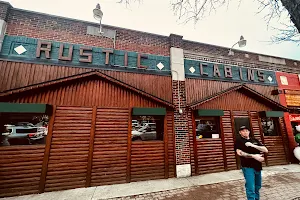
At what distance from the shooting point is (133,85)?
6.24 m

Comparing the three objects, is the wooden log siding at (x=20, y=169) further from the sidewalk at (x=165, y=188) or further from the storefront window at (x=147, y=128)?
the storefront window at (x=147, y=128)

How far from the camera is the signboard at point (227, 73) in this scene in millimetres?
7375

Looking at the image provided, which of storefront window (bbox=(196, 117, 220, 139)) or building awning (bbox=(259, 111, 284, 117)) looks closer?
storefront window (bbox=(196, 117, 220, 139))

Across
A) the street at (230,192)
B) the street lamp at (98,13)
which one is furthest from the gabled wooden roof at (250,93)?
the street lamp at (98,13)

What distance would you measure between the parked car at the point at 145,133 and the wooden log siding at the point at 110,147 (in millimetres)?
430

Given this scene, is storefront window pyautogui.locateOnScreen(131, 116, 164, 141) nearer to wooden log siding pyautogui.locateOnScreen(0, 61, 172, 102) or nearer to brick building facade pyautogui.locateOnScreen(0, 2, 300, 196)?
brick building facade pyautogui.locateOnScreen(0, 2, 300, 196)

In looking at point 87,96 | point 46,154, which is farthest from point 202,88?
point 46,154

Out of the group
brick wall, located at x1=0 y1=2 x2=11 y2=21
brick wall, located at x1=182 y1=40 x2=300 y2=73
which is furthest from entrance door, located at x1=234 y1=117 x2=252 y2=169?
brick wall, located at x1=0 y1=2 x2=11 y2=21

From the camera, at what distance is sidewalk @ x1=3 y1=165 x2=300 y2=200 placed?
434 centimetres

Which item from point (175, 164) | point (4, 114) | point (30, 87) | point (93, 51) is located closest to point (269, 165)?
point (175, 164)

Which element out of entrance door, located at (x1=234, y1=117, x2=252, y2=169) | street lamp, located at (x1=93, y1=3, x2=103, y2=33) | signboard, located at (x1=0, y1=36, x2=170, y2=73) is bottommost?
entrance door, located at (x1=234, y1=117, x2=252, y2=169)

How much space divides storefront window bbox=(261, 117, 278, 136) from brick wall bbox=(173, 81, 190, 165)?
195 inches

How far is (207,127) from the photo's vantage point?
6.89 meters

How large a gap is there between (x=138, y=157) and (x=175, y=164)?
5.44 ft
